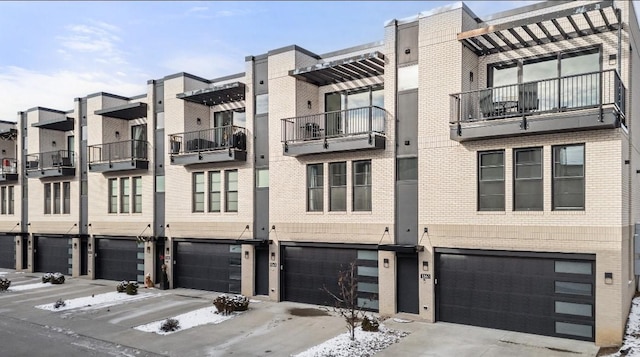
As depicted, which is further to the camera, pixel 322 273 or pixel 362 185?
pixel 322 273

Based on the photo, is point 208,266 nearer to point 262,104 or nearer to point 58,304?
point 58,304

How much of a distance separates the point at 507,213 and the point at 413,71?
5.98 m

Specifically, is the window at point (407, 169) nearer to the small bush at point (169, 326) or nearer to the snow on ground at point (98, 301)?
the small bush at point (169, 326)

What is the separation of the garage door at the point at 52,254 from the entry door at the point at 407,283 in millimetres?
22466

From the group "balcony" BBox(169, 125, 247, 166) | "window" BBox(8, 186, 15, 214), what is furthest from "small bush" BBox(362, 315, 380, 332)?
"window" BBox(8, 186, 15, 214)

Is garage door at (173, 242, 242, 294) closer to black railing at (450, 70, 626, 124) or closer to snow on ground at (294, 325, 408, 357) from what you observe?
snow on ground at (294, 325, 408, 357)

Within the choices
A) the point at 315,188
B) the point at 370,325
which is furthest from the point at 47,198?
the point at 370,325

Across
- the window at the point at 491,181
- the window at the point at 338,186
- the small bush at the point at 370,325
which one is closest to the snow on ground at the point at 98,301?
the window at the point at 338,186

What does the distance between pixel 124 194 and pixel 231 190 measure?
8189mm

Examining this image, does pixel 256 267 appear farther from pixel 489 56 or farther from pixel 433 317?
pixel 489 56

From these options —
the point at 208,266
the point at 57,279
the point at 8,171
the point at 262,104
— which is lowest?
the point at 57,279

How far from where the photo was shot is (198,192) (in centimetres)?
2342

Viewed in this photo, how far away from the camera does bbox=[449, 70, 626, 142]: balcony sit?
13133 mm

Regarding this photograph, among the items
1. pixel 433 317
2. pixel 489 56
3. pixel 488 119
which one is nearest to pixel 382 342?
pixel 433 317
